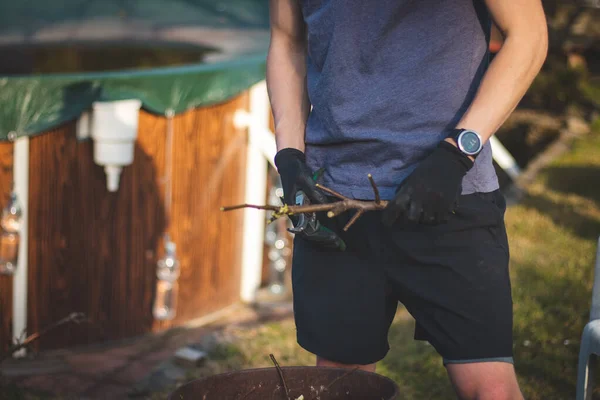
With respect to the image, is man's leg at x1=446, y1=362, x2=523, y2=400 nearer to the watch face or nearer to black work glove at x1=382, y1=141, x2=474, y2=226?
black work glove at x1=382, y1=141, x2=474, y2=226

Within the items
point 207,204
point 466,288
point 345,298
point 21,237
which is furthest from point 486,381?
point 207,204

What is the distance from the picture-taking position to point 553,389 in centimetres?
332

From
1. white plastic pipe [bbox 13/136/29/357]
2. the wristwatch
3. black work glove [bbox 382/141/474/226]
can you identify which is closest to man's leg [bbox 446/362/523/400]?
black work glove [bbox 382/141/474/226]

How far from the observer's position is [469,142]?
67.8 inches

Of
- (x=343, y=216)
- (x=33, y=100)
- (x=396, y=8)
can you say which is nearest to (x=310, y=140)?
(x=343, y=216)

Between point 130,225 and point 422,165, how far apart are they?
347cm

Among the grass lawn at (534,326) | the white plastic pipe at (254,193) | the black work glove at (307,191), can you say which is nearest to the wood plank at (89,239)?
the grass lawn at (534,326)

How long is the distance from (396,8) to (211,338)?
10.1 ft

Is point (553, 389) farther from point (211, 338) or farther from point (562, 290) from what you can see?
point (211, 338)

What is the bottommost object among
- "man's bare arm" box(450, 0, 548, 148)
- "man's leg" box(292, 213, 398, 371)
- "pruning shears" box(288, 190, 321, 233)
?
"man's leg" box(292, 213, 398, 371)

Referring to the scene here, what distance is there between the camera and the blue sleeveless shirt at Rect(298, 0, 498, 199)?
1.83 metres

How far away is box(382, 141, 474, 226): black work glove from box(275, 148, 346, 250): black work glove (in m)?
0.22

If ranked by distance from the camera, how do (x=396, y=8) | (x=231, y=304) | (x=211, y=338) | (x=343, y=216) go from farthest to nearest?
1. (x=231, y=304)
2. (x=211, y=338)
3. (x=343, y=216)
4. (x=396, y=8)

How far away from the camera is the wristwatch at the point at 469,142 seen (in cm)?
172
